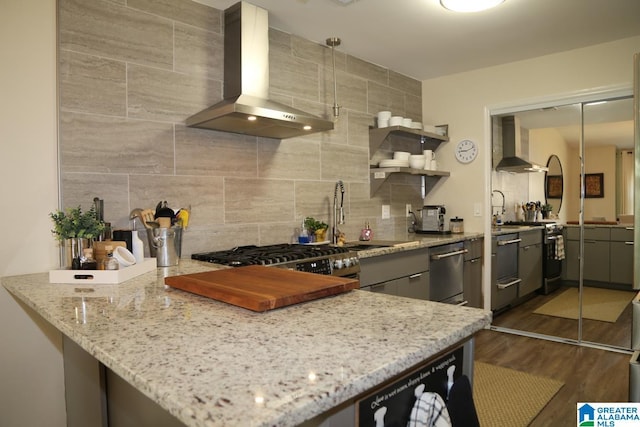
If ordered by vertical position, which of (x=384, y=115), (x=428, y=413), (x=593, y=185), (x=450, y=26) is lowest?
(x=428, y=413)

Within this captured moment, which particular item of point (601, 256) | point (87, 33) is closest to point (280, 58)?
point (87, 33)

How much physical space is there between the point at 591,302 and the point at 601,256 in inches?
A: 15.5

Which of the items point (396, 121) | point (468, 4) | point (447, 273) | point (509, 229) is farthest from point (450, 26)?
point (509, 229)

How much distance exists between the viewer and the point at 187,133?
7.73ft

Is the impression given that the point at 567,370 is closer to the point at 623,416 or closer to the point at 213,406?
the point at 623,416

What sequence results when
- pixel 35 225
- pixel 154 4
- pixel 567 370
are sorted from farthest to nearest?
pixel 567 370
pixel 154 4
pixel 35 225

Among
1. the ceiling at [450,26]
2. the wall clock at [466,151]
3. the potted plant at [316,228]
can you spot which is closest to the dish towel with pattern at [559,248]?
the wall clock at [466,151]

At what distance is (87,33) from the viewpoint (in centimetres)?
197

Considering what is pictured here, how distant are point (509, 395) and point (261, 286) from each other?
2.01 m

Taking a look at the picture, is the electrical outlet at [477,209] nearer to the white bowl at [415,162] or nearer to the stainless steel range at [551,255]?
the stainless steel range at [551,255]

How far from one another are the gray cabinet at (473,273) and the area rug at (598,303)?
2.32 feet

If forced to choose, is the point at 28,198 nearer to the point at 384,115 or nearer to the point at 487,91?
the point at 384,115
